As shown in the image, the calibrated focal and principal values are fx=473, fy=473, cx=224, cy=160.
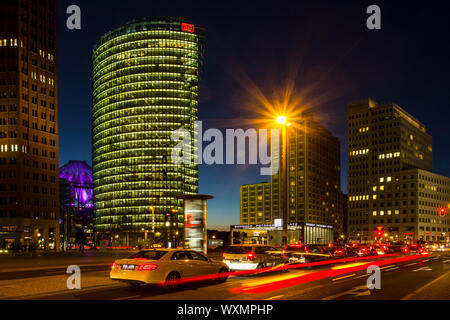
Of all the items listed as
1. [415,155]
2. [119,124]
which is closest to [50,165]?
[119,124]

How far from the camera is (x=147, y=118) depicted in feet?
499

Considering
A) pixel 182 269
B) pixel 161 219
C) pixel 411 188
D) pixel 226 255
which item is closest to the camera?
pixel 182 269

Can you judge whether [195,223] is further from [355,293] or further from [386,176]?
[386,176]

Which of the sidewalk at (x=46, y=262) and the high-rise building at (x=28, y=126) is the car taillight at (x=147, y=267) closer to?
the sidewalk at (x=46, y=262)

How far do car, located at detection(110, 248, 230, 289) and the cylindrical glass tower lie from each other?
132866 mm

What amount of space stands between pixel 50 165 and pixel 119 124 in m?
41.1

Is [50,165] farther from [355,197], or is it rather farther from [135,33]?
[355,197]

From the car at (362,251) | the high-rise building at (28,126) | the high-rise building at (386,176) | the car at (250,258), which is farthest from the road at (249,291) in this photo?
the high-rise building at (386,176)

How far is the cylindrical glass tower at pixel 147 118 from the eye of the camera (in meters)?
152

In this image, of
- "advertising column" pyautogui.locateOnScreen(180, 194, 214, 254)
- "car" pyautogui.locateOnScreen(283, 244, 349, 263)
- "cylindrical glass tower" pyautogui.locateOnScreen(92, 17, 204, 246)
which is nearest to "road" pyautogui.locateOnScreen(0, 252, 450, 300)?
"car" pyautogui.locateOnScreen(283, 244, 349, 263)

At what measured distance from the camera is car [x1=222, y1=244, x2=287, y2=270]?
2312cm

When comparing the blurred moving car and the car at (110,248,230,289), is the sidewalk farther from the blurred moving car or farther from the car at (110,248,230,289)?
the car at (110,248,230,289)

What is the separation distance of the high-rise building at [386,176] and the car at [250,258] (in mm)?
148000
